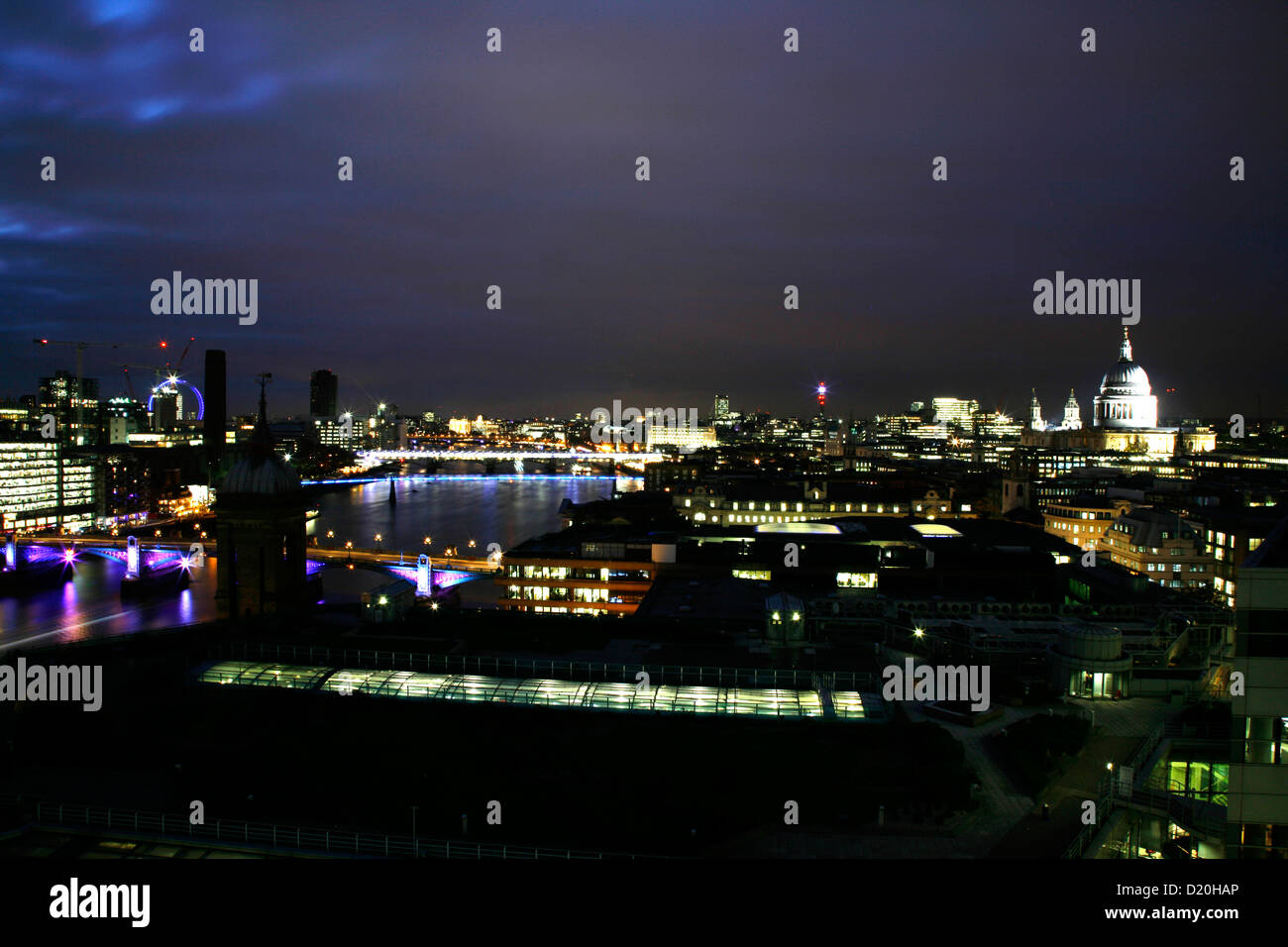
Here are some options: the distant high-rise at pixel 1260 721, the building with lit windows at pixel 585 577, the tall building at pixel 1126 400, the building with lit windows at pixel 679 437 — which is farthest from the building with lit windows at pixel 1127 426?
the distant high-rise at pixel 1260 721

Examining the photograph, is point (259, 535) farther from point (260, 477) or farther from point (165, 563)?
point (165, 563)

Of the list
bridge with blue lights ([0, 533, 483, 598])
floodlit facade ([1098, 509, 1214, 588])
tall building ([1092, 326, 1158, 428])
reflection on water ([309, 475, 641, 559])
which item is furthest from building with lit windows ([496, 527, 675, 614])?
tall building ([1092, 326, 1158, 428])

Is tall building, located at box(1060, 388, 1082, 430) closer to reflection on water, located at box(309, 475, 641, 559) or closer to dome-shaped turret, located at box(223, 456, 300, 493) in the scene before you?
reflection on water, located at box(309, 475, 641, 559)

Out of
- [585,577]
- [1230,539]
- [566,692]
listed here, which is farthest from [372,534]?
[566,692]

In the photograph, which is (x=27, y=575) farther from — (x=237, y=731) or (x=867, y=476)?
(x=867, y=476)

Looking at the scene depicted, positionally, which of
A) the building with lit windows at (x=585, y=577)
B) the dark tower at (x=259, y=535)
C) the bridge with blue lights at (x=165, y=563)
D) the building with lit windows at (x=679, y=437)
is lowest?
the bridge with blue lights at (x=165, y=563)

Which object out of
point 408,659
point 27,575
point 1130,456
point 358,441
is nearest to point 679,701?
point 408,659

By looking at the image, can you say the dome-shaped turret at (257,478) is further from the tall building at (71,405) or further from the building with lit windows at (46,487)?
the tall building at (71,405)
